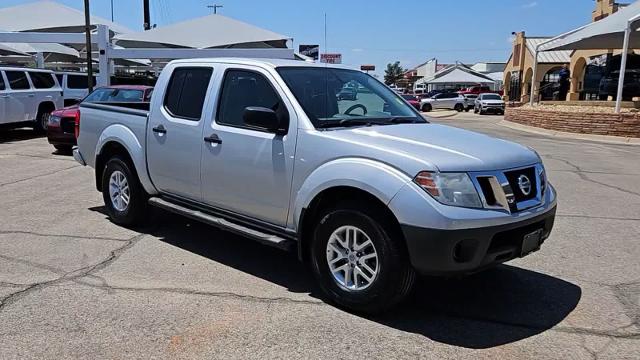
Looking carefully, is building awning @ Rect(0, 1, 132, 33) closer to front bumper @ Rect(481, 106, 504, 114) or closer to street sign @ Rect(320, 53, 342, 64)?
street sign @ Rect(320, 53, 342, 64)

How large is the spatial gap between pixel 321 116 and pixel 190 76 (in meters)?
1.72

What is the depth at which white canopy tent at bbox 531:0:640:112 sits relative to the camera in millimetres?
20672

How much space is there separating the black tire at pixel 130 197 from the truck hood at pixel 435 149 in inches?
112

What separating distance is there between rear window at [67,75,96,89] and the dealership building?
21.3 meters

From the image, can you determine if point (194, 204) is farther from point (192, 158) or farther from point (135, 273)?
point (135, 273)

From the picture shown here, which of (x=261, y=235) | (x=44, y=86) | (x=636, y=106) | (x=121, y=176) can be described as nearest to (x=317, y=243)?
(x=261, y=235)

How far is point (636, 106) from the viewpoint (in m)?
21.8

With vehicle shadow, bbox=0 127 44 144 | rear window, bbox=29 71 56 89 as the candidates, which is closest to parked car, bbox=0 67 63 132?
rear window, bbox=29 71 56 89

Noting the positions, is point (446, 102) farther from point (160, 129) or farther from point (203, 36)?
point (160, 129)

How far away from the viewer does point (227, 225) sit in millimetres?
4996

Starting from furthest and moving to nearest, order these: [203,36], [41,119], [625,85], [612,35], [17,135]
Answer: [625,85], [203,36], [612,35], [17,135], [41,119]

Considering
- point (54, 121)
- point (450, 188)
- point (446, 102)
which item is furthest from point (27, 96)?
point (446, 102)

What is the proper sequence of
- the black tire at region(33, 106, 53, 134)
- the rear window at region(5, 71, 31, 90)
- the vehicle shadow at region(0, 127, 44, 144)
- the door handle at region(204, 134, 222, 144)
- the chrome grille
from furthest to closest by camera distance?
the black tire at region(33, 106, 53, 134)
the vehicle shadow at region(0, 127, 44, 144)
the rear window at region(5, 71, 31, 90)
the door handle at region(204, 134, 222, 144)
the chrome grille

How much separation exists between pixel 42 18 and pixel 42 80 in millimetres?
21636
